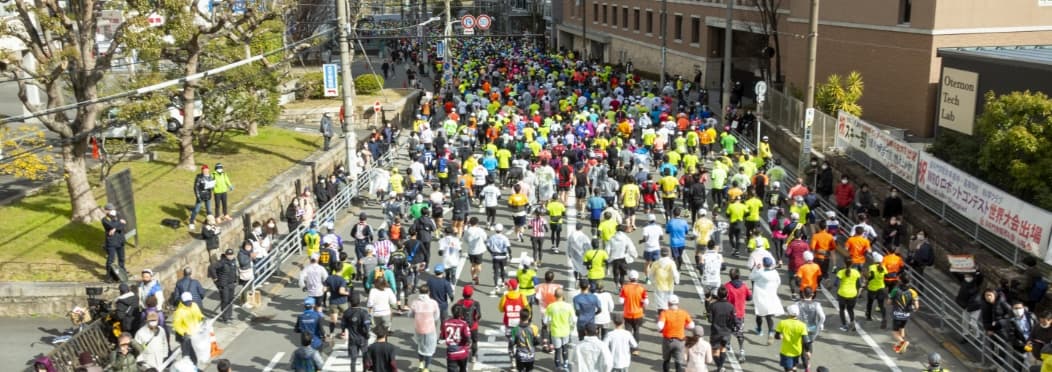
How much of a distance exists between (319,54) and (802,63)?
40910 mm

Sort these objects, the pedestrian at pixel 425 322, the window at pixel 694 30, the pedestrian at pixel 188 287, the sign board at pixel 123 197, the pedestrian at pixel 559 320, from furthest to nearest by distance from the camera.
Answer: the window at pixel 694 30
the sign board at pixel 123 197
the pedestrian at pixel 188 287
the pedestrian at pixel 425 322
the pedestrian at pixel 559 320

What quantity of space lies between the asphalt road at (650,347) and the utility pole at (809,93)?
27.2ft

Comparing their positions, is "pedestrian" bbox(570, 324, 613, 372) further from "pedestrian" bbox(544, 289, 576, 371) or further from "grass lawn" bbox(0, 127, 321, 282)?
"grass lawn" bbox(0, 127, 321, 282)

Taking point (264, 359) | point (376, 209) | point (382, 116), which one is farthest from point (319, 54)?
point (264, 359)

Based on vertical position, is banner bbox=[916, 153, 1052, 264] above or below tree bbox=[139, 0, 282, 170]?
below

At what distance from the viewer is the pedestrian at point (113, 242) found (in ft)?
56.7

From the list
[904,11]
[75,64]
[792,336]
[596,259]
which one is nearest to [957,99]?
[904,11]

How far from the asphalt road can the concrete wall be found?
95.0 inches

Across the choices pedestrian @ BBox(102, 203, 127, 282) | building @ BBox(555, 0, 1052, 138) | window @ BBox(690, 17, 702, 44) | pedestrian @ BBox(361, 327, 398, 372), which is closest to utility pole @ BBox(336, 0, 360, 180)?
pedestrian @ BBox(102, 203, 127, 282)

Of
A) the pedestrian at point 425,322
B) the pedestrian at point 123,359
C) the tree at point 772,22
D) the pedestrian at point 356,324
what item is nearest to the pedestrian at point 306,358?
the pedestrian at point 356,324

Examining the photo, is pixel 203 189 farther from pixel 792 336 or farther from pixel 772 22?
pixel 772 22

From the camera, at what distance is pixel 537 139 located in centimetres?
2703

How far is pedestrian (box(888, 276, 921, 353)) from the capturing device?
14375 mm

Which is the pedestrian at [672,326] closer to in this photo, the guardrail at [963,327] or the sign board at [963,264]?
the guardrail at [963,327]
